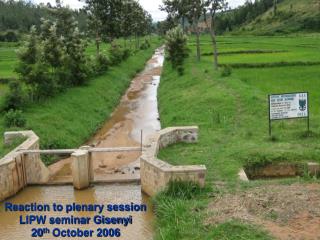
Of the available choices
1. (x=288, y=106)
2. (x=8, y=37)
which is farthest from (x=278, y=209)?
(x=8, y=37)

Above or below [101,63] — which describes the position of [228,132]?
below

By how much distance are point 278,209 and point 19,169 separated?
796cm

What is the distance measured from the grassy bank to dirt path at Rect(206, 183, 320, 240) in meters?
8.68

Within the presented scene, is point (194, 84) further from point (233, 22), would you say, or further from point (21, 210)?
point (233, 22)

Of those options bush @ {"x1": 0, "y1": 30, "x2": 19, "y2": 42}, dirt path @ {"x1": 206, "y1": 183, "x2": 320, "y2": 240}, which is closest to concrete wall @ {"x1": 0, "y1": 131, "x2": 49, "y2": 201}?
dirt path @ {"x1": 206, "y1": 183, "x2": 320, "y2": 240}

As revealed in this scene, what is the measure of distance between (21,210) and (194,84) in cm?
1867

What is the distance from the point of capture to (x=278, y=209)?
9.76m

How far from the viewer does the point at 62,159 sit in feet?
57.0

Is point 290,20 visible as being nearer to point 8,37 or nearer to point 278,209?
point 8,37

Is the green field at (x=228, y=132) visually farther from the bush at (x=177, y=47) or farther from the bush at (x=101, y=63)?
the bush at (x=101, y=63)

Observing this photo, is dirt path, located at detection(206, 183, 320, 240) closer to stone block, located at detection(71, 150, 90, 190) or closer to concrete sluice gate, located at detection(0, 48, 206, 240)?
concrete sluice gate, located at detection(0, 48, 206, 240)

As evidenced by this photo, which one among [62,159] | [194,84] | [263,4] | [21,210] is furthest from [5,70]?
[263,4]

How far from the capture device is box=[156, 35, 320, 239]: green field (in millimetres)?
9805

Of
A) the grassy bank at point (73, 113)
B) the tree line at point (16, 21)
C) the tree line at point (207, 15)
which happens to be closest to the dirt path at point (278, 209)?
the grassy bank at point (73, 113)
